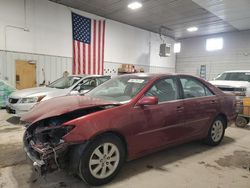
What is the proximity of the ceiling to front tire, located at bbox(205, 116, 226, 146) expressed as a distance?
5.71 meters

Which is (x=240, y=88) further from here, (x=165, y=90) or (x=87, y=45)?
(x=87, y=45)

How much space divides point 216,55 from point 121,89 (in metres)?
11.6

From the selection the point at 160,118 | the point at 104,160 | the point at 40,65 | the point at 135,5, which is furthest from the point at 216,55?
the point at 104,160

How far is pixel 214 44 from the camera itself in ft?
43.0

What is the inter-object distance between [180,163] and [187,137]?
1.38 ft

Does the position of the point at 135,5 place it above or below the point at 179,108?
above

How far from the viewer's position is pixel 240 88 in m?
6.26

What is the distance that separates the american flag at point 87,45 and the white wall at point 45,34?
267mm

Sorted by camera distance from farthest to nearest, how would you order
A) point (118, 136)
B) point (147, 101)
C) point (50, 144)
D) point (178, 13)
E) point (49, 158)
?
point (178, 13), point (147, 101), point (118, 136), point (50, 144), point (49, 158)

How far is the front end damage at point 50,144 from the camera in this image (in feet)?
6.66

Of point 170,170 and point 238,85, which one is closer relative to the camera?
point 170,170

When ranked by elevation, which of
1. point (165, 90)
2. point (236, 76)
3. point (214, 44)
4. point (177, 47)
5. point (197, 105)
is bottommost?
point (197, 105)

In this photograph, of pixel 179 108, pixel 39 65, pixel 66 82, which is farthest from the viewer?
pixel 39 65

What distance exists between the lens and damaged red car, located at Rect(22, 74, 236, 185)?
6.95 ft
